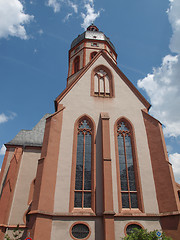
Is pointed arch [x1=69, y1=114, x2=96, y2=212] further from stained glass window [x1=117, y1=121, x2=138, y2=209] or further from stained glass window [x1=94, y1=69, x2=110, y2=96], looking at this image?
stained glass window [x1=94, y1=69, x2=110, y2=96]

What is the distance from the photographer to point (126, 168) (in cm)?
1387

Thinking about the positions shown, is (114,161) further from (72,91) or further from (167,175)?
(72,91)

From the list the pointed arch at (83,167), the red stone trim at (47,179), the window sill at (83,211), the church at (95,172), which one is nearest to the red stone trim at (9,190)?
the church at (95,172)

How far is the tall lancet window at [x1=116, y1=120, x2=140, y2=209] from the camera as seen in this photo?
12828mm

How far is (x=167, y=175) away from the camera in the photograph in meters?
12.9

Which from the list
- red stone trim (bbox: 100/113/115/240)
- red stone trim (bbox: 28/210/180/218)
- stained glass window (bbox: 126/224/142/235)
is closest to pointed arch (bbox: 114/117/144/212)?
red stone trim (bbox: 28/210/180/218)

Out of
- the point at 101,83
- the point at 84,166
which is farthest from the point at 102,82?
the point at 84,166

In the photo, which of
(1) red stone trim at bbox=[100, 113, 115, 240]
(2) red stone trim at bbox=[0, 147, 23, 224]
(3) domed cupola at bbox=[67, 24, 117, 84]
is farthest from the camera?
(3) domed cupola at bbox=[67, 24, 117, 84]

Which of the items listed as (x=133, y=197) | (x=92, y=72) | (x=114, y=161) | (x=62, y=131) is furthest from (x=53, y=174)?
(x=92, y=72)

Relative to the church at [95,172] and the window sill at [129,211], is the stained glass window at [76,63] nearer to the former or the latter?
the church at [95,172]

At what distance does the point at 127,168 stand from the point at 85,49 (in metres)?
18.8

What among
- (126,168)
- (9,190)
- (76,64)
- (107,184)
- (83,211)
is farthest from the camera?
(76,64)

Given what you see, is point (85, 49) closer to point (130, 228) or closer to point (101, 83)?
point (101, 83)

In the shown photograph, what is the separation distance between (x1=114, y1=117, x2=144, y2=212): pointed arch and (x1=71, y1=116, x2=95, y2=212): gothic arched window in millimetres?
1922
